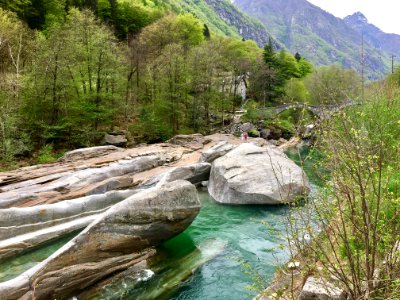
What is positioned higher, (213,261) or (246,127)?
(246,127)

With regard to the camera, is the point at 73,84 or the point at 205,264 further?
the point at 73,84

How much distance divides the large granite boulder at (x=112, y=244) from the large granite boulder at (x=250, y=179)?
6352 mm

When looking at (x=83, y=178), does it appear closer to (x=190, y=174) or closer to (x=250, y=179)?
(x=190, y=174)

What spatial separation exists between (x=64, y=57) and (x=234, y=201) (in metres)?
19.5

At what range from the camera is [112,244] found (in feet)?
36.4

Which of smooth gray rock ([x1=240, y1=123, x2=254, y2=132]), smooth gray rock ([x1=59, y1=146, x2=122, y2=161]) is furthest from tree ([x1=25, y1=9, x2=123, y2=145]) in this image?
smooth gray rock ([x1=240, y1=123, x2=254, y2=132])

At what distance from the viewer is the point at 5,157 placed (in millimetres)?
23906

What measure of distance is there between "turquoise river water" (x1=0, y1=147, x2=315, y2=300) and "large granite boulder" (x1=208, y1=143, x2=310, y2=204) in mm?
2389

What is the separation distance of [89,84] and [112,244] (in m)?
24.9

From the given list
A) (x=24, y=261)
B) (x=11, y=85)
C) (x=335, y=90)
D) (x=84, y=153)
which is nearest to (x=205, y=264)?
(x=24, y=261)

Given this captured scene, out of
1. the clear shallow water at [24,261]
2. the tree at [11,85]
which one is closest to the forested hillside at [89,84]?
the tree at [11,85]

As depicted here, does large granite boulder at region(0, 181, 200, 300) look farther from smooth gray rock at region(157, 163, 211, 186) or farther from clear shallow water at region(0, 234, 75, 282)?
smooth gray rock at region(157, 163, 211, 186)

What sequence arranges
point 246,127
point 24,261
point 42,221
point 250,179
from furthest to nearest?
1. point 246,127
2. point 250,179
3. point 42,221
4. point 24,261

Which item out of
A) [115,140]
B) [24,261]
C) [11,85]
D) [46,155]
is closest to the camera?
[24,261]
